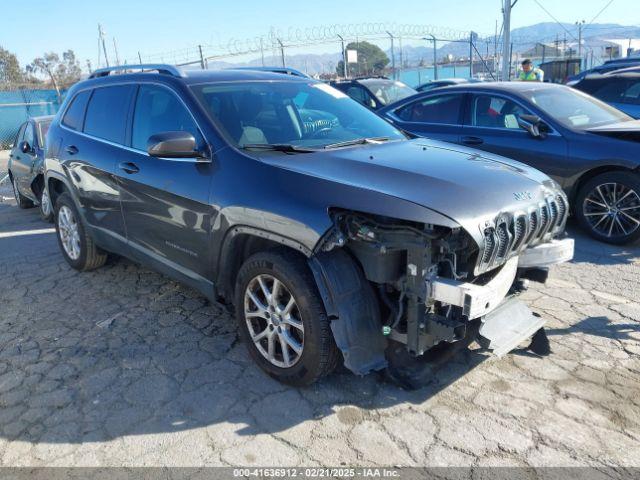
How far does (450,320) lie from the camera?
284cm

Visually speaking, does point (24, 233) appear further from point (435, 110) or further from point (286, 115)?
point (435, 110)

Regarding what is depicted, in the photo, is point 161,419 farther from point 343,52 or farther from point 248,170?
point 343,52

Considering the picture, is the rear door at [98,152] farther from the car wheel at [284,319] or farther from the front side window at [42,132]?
the front side window at [42,132]

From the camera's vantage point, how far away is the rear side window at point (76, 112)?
5.19 metres

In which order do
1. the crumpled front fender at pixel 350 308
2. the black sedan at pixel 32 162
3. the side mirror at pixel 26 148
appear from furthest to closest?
1. the side mirror at pixel 26 148
2. the black sedan at pixel 32 162
3. the crumpled front fender at pixel 350 308

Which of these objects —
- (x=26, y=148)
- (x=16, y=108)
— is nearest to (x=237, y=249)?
(x=26, y=148)

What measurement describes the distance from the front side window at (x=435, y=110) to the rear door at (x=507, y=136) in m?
0.19

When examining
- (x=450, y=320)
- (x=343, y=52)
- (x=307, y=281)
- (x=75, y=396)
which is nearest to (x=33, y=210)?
(x=75, y=396)

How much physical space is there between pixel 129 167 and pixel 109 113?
2.60 feet

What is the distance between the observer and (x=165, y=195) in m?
3.86

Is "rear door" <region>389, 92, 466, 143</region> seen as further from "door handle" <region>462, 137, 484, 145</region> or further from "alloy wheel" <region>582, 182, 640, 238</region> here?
"alloy wheel" <region>582, 182, 640, 238</region>

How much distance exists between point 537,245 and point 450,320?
92 cm

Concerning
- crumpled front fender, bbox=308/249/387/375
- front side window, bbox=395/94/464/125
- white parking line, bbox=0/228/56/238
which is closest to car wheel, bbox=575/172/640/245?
front side window, bbox=395/94/464/125

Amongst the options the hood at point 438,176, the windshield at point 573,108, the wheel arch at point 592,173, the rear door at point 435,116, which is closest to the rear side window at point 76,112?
the hood at point 438,176
